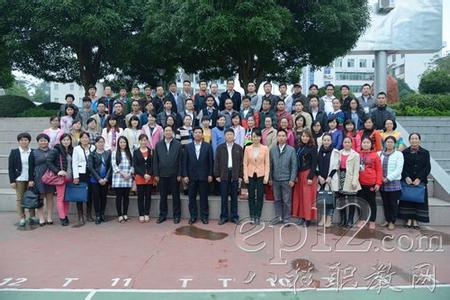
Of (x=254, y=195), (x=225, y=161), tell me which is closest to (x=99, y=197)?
(x=225, y=161)

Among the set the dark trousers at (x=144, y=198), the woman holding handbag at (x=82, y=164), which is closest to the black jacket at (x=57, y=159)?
the woman holding handbag at (x=82, y=164)

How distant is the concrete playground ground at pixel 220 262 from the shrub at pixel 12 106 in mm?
8920

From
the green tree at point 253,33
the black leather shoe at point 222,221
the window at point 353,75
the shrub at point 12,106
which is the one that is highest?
the window at point 353,75

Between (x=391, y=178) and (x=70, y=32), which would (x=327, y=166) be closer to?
(x=391, y=178)

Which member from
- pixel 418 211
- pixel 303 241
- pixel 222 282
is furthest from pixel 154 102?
pixel 418 211

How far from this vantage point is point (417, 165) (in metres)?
7.06

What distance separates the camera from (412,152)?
7.09 m

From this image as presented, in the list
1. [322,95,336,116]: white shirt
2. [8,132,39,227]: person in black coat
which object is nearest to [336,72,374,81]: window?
[322,95,336,116]: white shirt

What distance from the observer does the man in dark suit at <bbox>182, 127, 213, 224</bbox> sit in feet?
23.9

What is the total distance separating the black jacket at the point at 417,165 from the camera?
7023mm

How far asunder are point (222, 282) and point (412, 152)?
4.34 metres

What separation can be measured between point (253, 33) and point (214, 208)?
18.9 ft

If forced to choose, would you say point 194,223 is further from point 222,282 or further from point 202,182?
point 222,282

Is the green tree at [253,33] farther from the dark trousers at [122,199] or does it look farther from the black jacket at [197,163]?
the dark trousers at [122,199]
